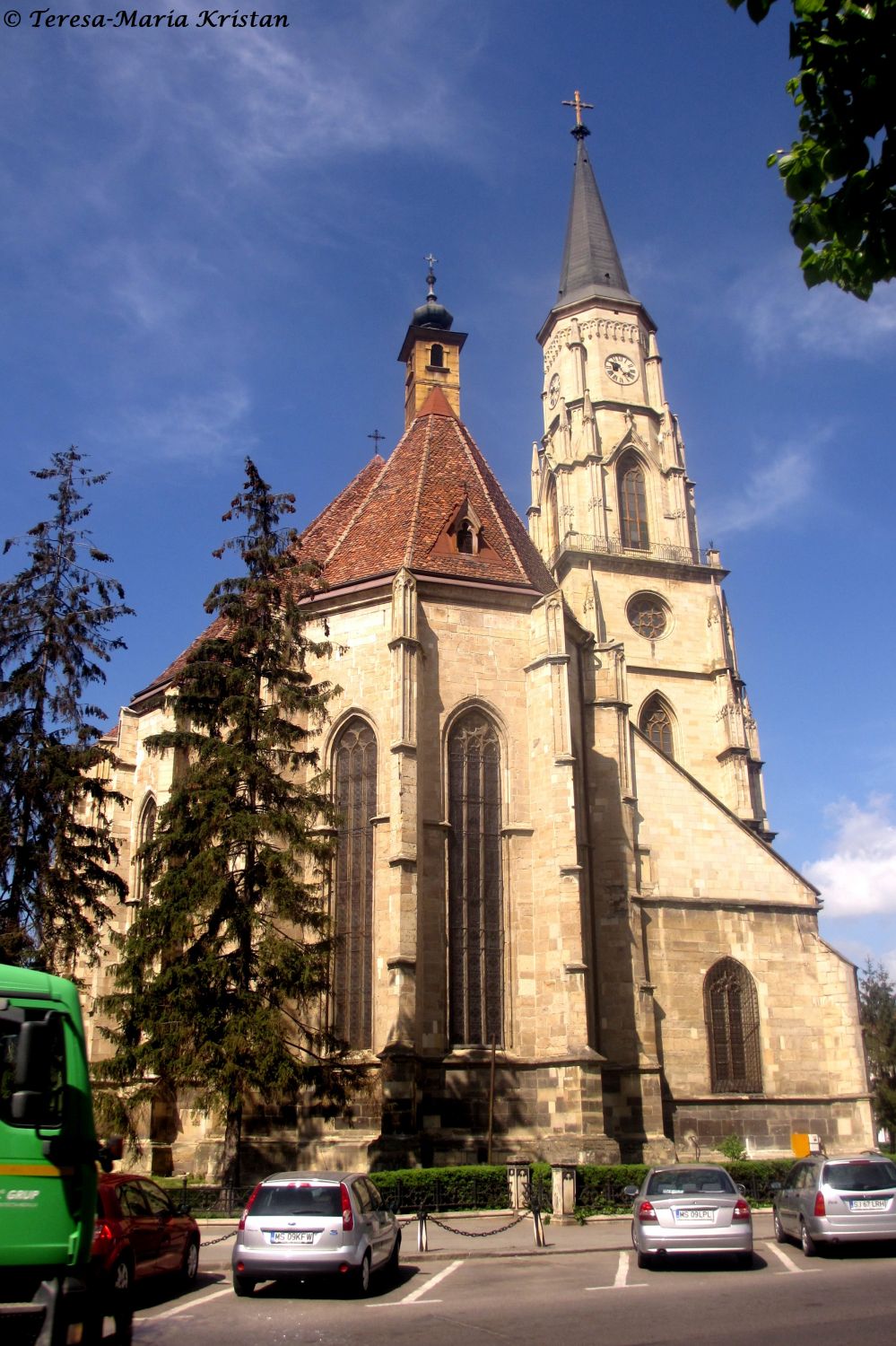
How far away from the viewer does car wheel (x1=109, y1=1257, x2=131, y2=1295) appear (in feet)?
31.8

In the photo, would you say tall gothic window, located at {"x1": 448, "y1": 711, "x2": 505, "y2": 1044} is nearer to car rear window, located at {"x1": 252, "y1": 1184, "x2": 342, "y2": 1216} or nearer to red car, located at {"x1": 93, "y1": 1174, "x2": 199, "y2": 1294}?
red car, located at {"x1": 93, "y1": 1174, "x2": 199, "y2": 1294}

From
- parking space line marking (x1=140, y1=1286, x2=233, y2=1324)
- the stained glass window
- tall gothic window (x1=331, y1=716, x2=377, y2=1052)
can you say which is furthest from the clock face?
parking space line marking (x1=140, y1=1286, x2=233, y2=1324)

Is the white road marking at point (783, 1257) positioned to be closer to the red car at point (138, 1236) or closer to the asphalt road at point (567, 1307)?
the asphalt road at point (567, 1307)

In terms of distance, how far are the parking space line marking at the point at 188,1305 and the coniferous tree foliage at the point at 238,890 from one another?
18.5ft

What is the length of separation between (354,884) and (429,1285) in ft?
36.8

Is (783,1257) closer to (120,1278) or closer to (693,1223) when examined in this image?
(693,1223)

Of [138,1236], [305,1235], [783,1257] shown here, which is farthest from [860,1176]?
[138,1236]

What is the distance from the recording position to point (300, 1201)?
11.4 m

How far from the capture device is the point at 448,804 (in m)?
23.5

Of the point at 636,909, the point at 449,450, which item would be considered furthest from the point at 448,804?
the point at 449,450

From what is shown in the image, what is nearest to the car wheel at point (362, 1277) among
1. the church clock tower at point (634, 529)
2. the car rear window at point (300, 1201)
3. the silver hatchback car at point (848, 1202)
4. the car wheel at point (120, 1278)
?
the car rear window at point (300, 1201)

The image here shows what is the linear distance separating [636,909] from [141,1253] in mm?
16611

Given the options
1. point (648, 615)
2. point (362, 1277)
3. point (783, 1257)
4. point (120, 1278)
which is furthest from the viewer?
point (648, 615)

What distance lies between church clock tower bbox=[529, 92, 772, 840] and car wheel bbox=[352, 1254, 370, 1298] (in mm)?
27243
